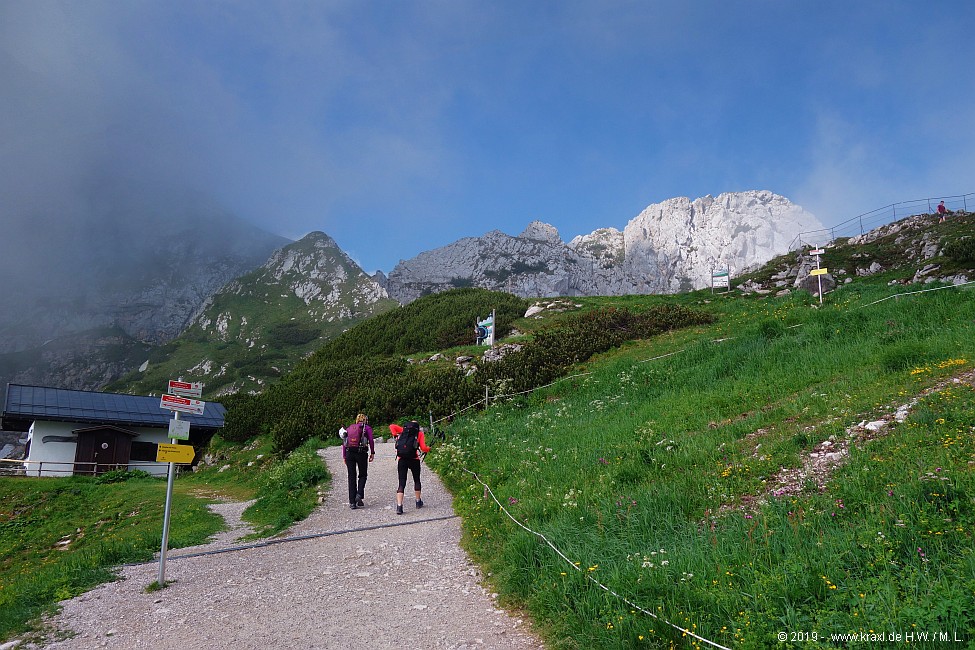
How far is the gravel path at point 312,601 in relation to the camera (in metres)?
5.60

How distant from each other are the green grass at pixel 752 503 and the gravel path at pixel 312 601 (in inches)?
26.4

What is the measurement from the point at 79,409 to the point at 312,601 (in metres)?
34.5

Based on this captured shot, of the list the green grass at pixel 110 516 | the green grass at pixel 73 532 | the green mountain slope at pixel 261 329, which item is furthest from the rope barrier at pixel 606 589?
the green mountain slope at pixel 261 329

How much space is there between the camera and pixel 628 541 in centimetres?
618

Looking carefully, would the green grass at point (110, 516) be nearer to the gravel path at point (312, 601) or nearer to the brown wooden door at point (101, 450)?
the gravel path at point (312, 601)

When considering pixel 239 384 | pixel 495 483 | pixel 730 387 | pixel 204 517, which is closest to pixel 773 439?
pixel 730 387

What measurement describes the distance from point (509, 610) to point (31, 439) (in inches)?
1473

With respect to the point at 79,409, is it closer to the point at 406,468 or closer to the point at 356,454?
the point at 356,454

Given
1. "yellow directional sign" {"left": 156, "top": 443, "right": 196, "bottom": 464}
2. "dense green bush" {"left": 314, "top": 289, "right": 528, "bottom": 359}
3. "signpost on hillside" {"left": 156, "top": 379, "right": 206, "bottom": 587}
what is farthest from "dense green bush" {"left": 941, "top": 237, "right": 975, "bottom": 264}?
"yellow directional sign" {"left": 156, "top": 443, "right": 196, "bottom": 464}

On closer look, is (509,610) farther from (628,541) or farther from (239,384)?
(239,384)

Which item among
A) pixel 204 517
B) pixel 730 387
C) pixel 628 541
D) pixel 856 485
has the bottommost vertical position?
pixel 204 517

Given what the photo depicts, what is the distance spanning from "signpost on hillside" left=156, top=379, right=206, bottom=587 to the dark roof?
22.6 meters

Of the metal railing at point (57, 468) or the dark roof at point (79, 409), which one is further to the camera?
the dark roof at point (79, 409)

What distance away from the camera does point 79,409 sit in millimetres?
32000
